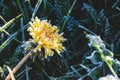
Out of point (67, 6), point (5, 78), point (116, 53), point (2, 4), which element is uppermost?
point (2, 4)

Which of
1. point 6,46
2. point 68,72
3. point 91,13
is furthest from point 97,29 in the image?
point 6,46

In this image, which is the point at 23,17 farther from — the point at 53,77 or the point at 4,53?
the point at 53,77

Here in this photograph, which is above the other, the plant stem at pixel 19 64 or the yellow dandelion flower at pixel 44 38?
the yellow dandelion flower at pixel 44 38

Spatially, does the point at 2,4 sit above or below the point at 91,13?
above

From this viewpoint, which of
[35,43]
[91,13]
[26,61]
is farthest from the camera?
[91,13]

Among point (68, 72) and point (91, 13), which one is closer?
point (68, 72)

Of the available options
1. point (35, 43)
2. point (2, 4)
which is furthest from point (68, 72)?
point (2, 4)

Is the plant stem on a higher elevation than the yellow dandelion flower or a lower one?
lower

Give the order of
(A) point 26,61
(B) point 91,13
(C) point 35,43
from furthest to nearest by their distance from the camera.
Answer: (B) point 91,13 < (A) point 26,61 < (C) point 35,43

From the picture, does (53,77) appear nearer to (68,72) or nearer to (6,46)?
(68,72)
